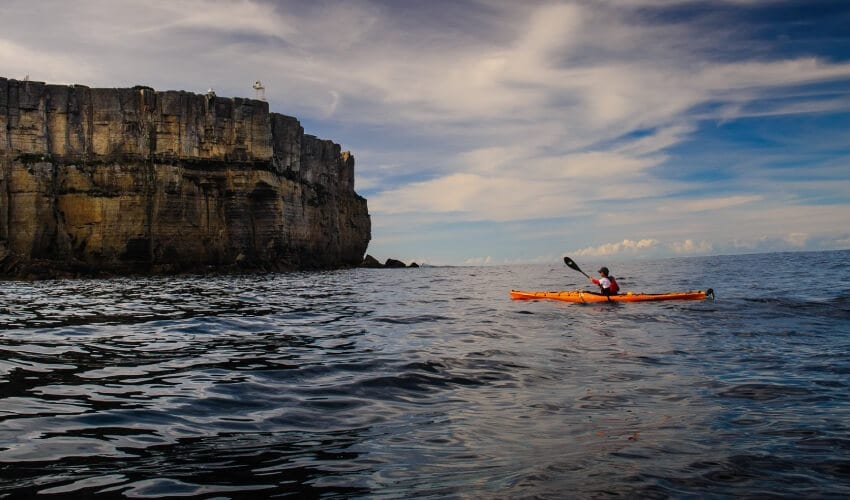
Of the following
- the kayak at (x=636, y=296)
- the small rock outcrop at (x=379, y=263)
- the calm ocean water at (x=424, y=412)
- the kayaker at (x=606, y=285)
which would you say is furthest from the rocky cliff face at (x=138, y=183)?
the calm ocean water at (x=424, y=412)

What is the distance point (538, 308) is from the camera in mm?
16922

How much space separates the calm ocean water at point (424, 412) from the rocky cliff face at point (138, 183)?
3965 centimetres

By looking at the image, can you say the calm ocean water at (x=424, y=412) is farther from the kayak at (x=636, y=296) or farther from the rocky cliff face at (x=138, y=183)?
the rocky cliff face at (x=138, y=183)

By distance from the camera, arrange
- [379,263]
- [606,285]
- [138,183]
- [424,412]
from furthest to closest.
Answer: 1. [379,263]
2. [138,183]
3. [606,285]
4. [424,412]

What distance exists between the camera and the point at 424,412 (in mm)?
Result: 5562

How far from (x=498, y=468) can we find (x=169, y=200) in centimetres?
5060

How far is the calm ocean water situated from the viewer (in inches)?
146

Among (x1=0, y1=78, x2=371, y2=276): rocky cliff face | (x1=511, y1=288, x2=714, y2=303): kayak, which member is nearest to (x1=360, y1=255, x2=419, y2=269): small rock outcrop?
(x1=0, y1=78, x2=371, y2=276): rocky cliff face

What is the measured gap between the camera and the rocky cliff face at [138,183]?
45344 mm

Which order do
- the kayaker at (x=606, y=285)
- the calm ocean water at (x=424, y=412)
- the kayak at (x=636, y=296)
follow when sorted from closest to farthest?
the calm ocean water at (x=424, y=412) < the kayak at (x=636, y=296) < the kayaker at (x=606, y=285)

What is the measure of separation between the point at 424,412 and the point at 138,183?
162ft

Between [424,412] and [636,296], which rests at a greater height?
[636,296]

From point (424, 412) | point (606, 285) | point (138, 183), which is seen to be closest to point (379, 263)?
point (138, 183)

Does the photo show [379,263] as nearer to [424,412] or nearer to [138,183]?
[138,183]
